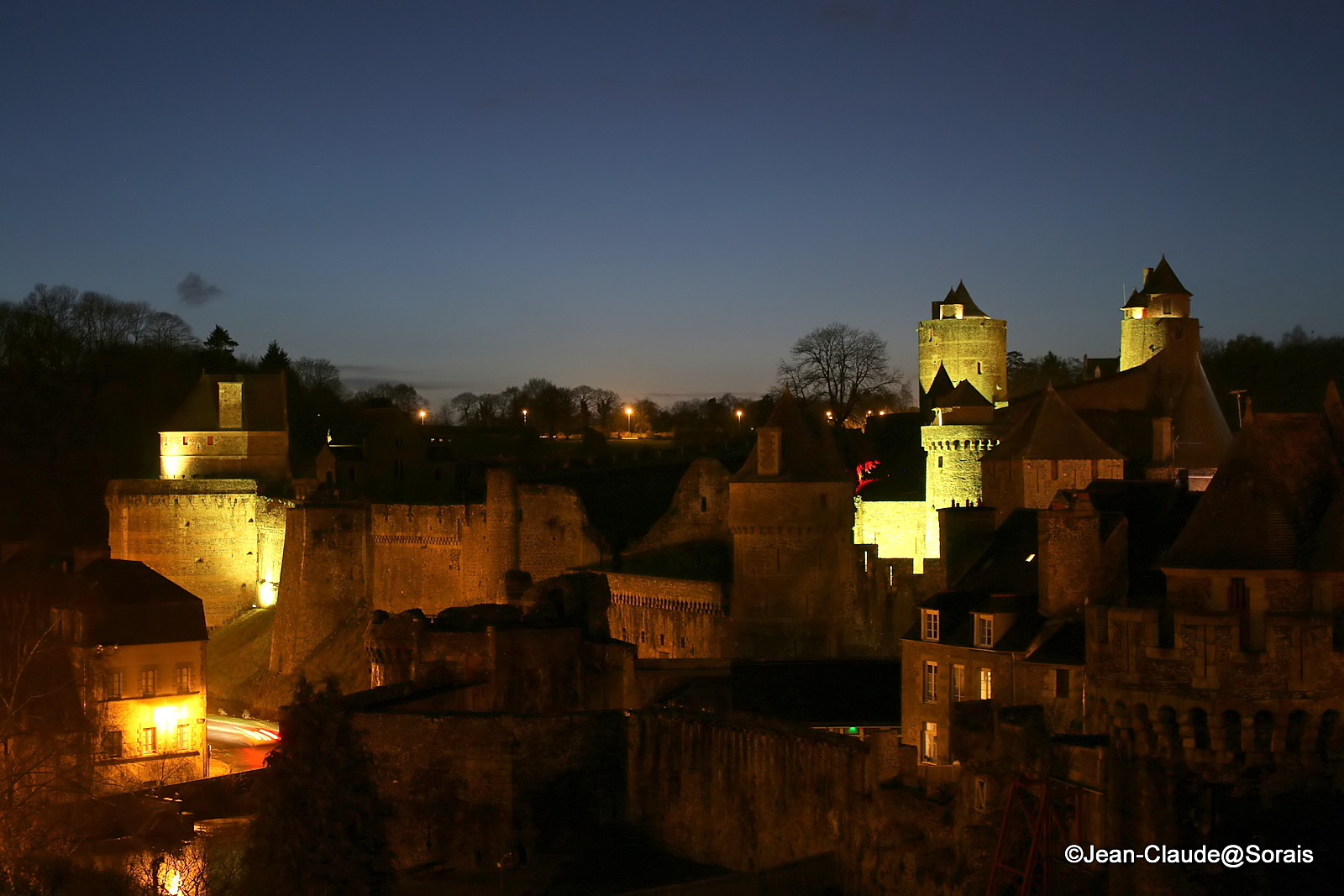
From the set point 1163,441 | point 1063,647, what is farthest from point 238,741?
point 1063,647

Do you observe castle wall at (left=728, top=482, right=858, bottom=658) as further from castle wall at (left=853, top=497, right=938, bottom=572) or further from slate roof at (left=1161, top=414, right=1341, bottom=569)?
slate roof at (left=1161, top=414, right=1341, bottom=569)

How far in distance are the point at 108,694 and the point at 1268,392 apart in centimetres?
4507

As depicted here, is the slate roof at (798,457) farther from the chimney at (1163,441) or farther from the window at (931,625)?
the window at (931,625)

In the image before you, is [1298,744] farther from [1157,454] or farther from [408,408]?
[408,408]

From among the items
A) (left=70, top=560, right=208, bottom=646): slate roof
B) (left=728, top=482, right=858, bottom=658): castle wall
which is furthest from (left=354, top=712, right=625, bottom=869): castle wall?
(left=70, top=560, right=208, bottom=646): slate roof

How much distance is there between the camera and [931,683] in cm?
2759

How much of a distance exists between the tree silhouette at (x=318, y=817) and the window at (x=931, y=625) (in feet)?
39.2

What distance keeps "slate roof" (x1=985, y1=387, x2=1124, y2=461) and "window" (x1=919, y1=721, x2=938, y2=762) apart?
42.4 ft

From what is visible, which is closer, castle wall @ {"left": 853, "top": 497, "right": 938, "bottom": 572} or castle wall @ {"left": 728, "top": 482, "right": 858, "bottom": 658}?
castle wall @ {"left": 728, "top": 482, "right": 858, "bottom": 658}

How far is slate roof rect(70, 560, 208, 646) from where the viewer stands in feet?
145

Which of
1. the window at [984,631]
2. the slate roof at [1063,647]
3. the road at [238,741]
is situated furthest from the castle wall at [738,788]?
the road at [238,741]

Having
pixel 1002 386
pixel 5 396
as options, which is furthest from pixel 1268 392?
pixel 5 396

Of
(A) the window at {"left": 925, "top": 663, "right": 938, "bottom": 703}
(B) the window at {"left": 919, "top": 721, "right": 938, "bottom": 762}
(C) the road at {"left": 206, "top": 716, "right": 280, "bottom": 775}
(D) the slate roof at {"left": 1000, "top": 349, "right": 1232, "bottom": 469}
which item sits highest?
(D) the slate roof at {"left": 1000, "top": 349, "right": 1232, "bottom": 469}

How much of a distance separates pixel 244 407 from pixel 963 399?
30.2 m
